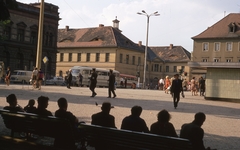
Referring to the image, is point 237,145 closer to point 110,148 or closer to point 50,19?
point 110,148

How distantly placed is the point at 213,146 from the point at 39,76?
2336 cm

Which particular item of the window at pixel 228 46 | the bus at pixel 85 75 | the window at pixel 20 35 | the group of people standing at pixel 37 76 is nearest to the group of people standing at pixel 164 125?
the group of people standing at pixel 37 76

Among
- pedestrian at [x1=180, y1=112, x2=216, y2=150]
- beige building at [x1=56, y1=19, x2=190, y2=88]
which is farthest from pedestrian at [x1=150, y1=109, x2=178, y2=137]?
beige building at [x1=56, y1=19, x2=190, y2=88]

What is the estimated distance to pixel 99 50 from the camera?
83062 millimetres

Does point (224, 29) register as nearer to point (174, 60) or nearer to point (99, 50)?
point (99, 50)

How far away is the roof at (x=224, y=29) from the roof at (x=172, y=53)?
24.4m

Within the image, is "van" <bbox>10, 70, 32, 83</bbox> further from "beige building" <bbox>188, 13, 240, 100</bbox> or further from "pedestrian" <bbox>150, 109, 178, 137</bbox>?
"pedestrian" <bbox>150, 109, 178, 137</bbox>

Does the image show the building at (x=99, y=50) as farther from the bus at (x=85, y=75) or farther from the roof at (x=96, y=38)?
the bus at (x=85, y=75)

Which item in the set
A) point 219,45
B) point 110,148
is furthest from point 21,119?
point 219,45

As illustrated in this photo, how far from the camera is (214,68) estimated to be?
104 ft

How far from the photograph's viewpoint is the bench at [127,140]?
6.23 meters

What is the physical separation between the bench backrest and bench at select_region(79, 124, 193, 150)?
355 millimetres

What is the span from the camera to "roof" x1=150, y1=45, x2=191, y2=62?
10619 cm

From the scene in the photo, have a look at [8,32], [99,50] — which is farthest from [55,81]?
[99,50]
